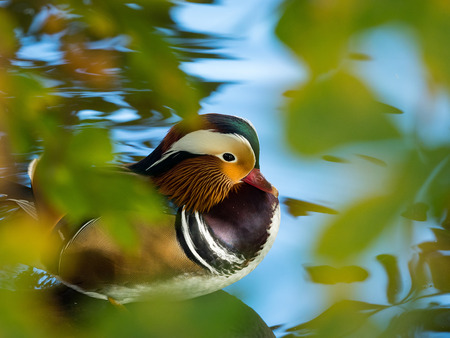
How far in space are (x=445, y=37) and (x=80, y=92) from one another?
1.33 meters

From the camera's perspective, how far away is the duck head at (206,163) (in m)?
0.90

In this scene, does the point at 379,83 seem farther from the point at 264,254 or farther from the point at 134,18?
the point at 264,254

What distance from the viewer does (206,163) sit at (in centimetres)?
100

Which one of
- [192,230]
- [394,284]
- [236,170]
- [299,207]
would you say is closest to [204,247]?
[192,230]

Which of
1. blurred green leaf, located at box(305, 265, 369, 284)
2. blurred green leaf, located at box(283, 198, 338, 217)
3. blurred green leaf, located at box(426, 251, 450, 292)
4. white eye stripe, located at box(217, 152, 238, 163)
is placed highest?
blurred green leaf, located at box(305, 265, 369, 284)

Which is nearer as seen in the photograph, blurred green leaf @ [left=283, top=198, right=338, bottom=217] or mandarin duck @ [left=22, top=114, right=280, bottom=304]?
mandarin duck @ [left=22, top=114, right=280, bottom=304]

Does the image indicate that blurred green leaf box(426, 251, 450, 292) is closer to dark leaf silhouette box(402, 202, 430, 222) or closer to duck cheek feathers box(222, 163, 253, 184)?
duck cheek feathers box(222, 163, 253, 184)

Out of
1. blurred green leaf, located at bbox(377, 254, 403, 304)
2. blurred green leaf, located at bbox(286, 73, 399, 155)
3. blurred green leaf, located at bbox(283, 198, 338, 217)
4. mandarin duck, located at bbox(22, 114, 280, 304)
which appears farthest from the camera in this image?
blurred green leaf, located at bbox(283, 198, 338, 217)

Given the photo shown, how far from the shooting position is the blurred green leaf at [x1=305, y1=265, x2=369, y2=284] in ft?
0.84

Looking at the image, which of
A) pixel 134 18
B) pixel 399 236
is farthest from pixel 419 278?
pixel 134 18

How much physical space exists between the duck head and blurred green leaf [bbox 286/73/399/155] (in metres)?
0.69

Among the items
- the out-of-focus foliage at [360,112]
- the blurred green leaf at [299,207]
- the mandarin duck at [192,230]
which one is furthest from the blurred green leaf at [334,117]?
the blurred green leaf at [299,207]

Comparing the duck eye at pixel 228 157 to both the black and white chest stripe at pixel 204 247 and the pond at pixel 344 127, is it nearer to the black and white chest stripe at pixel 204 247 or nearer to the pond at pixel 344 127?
the black and white chest stripe at pixel 204 247

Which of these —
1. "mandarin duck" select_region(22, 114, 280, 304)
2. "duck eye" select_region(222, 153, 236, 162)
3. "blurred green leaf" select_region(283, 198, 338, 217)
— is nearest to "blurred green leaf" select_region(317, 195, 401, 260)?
"mandarin duck" select_region(22, 114, 280, 304)
